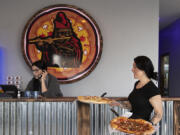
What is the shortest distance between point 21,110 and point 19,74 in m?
1.37

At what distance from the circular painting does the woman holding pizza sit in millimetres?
1587

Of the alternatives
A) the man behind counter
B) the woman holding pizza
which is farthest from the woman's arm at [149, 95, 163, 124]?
the man behind counter

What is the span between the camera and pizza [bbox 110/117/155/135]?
160 cm

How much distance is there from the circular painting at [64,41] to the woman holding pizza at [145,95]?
5.21ft

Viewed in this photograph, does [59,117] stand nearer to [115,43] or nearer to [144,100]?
[144,100]

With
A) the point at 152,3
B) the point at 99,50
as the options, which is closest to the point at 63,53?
the point at 99,50

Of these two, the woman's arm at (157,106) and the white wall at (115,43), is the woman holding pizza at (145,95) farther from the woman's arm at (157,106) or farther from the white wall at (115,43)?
the white wall at (115,43)

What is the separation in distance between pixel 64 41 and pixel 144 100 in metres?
2.05

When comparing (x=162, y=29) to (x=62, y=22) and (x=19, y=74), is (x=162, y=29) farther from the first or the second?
(x=19, y=74)

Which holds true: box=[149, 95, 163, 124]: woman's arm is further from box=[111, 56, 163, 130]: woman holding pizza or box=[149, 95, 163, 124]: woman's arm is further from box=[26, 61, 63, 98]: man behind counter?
box=[26, 61, 63, 98]: man behind counter

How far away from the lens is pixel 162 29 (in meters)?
6.84

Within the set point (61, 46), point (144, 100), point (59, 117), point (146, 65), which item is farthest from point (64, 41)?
point (144, 100)

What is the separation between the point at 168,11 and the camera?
15.8ft

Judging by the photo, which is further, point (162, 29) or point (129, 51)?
point (162, 29)
